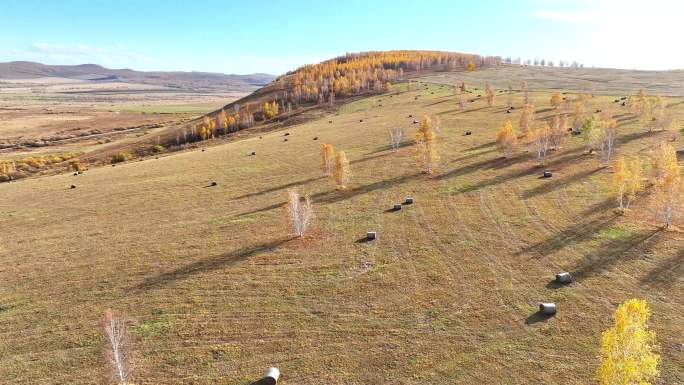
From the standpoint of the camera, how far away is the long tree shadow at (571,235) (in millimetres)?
39688

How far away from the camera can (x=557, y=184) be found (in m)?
57.3

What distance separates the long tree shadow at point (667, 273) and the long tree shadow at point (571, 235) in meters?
6.88

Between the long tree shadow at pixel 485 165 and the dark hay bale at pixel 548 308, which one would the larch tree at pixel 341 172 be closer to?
the long tree shadow at pixel 485 165

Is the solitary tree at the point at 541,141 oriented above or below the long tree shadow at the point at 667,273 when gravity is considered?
above

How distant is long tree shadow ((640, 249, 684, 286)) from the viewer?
107 feet

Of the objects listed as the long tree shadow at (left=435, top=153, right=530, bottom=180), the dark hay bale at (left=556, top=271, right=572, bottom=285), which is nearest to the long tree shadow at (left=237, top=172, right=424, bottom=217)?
the long tree shadow at (left=435, top=153, right=530, bottom=180)

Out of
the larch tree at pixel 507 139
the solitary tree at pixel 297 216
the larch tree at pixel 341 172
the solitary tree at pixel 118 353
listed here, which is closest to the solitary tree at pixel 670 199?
the larch tree at pixel 507 139

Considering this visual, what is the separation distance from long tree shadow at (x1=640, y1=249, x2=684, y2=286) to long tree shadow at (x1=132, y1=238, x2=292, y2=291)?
3368 centimetres

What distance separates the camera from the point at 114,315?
3297 cm

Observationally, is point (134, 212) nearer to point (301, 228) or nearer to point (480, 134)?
point (301, 228)

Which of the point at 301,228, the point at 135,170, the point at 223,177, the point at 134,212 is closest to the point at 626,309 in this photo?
the point at 301,228

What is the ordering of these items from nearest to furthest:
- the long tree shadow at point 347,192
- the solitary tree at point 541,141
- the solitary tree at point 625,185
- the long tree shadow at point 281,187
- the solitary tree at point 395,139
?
the solitary tree at point 625,185
the long tree shadow at point 347,192
the long tree shadow at point 281,187
the solitary tree at point 541,141
the solitary tree at point 395,139

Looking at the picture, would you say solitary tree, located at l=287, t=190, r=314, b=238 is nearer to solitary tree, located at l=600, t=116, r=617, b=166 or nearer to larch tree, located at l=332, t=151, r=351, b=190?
larch tree, located at l=332, t=151, r=351, b=190

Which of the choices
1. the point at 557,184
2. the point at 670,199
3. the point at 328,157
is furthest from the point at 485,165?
the point at 670,199
